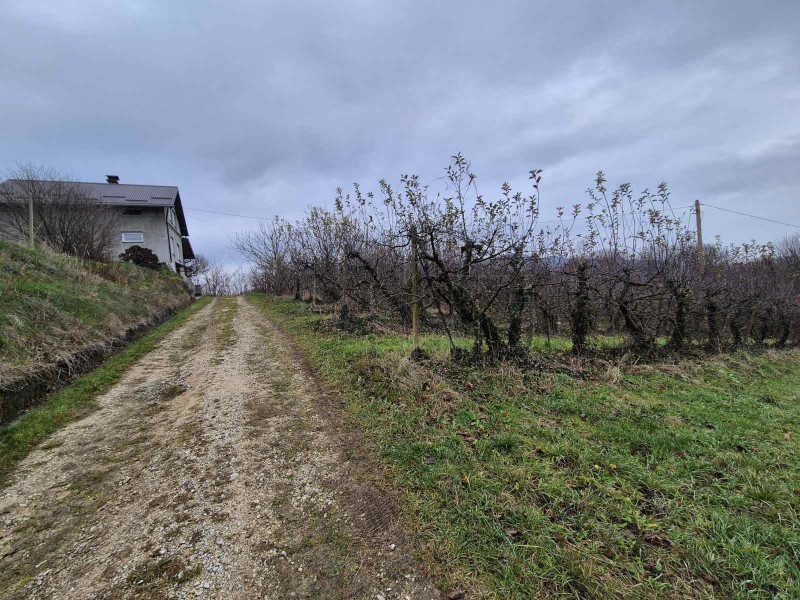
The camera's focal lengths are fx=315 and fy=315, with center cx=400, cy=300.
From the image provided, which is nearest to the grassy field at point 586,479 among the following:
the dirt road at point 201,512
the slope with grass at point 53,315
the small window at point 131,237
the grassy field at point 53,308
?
the dirt road at point 201,512

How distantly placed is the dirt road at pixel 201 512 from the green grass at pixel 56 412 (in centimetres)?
17

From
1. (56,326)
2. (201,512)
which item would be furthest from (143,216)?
(201,512)

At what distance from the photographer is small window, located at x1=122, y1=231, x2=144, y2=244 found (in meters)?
22.5

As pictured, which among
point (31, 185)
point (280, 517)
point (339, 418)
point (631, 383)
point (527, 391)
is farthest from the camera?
point (31, 185)

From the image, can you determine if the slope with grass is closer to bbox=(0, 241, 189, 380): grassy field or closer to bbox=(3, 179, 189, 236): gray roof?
bbox=(0, 241, 189, 380): grassy field

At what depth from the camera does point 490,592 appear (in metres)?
1.74

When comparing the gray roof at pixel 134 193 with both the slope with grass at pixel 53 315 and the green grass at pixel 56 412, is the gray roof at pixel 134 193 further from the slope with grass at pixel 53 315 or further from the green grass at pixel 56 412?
the green grass at pixel 56 412

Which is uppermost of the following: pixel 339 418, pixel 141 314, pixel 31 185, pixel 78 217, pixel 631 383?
pixel 31 185

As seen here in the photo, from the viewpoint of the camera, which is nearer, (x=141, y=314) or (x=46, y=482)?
(x=46, y=482)

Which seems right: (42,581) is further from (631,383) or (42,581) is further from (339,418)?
(631,383)

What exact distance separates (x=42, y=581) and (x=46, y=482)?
1.29m

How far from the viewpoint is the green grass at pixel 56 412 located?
320 centimetres

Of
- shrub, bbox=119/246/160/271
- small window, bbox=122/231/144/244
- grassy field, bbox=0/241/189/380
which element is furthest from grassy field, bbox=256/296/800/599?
small window, bbox=122/231/144/244

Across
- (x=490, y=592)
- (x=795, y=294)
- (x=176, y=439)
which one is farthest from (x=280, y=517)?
(x=795, y=294)
